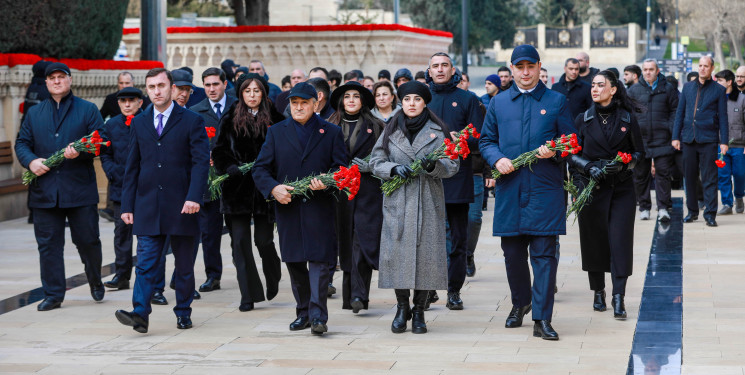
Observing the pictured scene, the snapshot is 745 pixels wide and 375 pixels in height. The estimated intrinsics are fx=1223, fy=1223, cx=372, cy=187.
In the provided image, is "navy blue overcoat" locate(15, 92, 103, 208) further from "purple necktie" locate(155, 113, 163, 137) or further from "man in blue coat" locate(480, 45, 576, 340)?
"man in blue coat" locate(480, 45, 576, 340)

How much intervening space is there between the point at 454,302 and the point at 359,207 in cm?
104

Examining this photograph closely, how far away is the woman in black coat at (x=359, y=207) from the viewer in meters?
9.03

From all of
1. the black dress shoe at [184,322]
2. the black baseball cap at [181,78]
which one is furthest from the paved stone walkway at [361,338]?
the black baseball cap at [181,78]

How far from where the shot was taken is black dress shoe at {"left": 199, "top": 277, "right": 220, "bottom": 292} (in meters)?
10.3

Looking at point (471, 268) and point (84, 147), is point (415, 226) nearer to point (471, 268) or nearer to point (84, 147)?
point (84, 147)

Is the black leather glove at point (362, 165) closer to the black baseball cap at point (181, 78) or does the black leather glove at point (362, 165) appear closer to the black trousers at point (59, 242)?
the black baseball cap at point (181, 78)

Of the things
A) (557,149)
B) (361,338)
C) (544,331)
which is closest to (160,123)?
(361,338)

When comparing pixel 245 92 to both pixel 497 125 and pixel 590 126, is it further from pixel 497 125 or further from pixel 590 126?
pixel 590 126

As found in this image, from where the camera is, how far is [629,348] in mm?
Answer: 7656

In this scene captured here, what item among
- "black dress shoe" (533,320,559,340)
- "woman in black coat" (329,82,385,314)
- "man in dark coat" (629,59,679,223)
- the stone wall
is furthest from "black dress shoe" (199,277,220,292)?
the stone wall

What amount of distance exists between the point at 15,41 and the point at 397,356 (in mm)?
10808

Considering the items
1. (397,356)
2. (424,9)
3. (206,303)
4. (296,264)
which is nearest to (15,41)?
(206,303)

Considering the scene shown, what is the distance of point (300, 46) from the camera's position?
81.3 ft

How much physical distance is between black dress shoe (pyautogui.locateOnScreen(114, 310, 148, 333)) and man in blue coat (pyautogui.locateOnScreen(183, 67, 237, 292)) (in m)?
2.02
